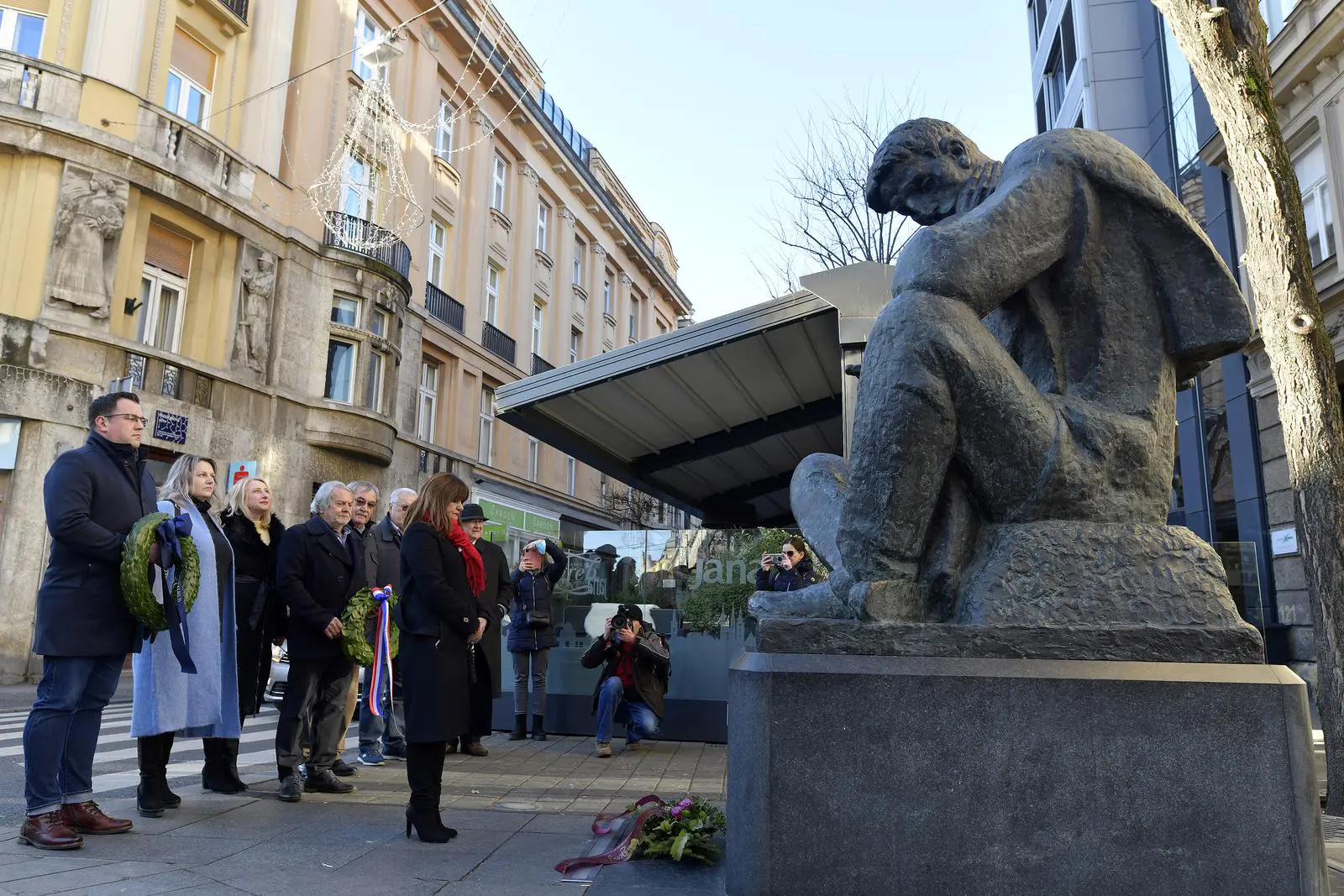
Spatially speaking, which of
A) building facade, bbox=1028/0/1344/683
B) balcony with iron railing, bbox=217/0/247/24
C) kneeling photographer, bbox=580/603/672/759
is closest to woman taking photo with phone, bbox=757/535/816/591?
kneeling photographer, bbox=580/603/672/759

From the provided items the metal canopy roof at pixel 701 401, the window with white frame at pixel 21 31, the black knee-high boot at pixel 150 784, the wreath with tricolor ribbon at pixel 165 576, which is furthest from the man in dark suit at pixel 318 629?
the window with white frame at pixel 21 31

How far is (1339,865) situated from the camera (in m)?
3.28

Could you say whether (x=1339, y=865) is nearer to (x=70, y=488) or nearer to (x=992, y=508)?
(x=992, y=508)

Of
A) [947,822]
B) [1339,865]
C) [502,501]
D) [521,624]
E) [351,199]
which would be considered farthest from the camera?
[502,501]

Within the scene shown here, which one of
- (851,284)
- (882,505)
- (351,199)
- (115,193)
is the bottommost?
(882,505)

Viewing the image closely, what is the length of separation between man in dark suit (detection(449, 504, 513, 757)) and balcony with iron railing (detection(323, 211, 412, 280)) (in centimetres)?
1415

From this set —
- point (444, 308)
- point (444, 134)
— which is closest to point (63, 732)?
point (444, 308)

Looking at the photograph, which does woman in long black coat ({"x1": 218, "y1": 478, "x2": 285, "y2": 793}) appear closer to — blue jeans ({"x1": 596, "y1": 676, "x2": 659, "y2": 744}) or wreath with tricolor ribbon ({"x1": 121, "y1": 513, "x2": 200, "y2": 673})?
wreath with tricolor ribbon ({"x1": 121, "y1": 513, "x2": 200, "y2": 673})

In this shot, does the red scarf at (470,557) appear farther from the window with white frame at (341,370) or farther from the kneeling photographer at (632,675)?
the window with white frame at (341,370)

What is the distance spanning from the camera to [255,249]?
65.3 feet

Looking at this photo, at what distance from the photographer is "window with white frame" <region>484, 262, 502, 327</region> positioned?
31.0m

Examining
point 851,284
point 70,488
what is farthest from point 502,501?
point 70,488

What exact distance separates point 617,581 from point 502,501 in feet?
67.3

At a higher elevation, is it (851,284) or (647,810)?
(851,284)
